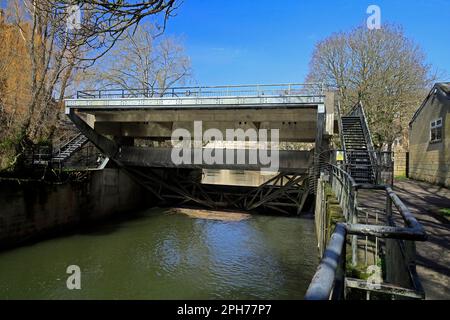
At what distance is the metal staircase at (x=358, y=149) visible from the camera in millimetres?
12109

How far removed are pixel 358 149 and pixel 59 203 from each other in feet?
43.5

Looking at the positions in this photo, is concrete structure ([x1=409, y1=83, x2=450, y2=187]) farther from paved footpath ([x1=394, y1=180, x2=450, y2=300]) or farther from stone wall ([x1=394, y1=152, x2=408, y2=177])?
paved footpath ([x1=394, y1=180, x2=450, y2=300])

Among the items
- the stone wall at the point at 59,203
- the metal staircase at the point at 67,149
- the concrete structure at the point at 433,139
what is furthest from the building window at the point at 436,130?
the metal staircase at the point at 67,149

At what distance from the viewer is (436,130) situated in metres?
16.2

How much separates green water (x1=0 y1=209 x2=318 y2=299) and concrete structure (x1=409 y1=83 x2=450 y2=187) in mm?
6611

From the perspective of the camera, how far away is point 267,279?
9.71 meters

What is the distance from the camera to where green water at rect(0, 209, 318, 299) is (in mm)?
8812

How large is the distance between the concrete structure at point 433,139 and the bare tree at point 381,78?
5936mm

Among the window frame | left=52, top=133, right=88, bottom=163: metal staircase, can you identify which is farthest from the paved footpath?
left=52, top=133, right=88, bottom=163: metal staircase

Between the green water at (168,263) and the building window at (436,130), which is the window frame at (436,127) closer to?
the building window at (436,130)

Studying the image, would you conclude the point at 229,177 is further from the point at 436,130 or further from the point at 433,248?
the point at 433,248

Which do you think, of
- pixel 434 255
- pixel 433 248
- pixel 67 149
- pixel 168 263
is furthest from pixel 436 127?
pixel 67 149
